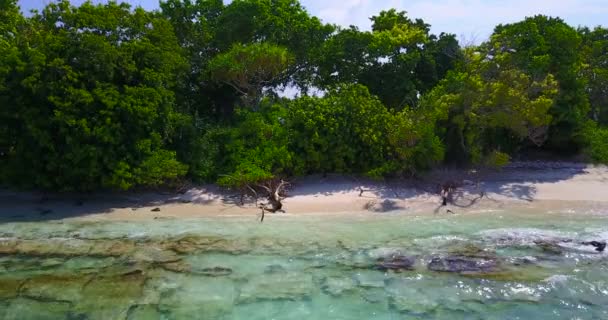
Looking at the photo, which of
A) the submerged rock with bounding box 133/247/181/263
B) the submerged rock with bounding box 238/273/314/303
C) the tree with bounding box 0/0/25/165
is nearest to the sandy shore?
the tree with bounding box 0/0/25/165

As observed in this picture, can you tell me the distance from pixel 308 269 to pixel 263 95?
1301 centimetres

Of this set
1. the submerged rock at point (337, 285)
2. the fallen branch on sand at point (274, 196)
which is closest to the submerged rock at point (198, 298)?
the submerged rock at point (337, 285)

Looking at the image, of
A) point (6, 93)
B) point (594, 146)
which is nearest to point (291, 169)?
point (6, 93)

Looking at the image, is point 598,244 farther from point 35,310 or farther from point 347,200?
point 35,310

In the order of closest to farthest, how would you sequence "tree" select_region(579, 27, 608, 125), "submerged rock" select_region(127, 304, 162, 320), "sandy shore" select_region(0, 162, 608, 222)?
"submerged rock" select_region(127, 304, 162, 320) → "sandy shore" select_region(0, 162, 608, 222) → "tree" select_region(579, 27, 608, 125)

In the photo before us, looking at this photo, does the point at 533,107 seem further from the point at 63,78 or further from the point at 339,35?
the point at 63,78

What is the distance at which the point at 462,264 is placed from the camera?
11555 mm

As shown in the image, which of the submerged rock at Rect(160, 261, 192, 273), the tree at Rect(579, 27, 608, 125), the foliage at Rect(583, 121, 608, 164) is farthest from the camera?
the tree at Rect(579, 27, 608, 125)

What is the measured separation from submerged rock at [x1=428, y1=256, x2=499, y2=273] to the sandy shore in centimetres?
477

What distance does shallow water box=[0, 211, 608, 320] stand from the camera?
31.0ft

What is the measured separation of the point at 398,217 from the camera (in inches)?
635

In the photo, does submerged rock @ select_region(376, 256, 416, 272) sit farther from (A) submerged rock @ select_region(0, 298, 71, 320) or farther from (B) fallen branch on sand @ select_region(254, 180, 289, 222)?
(A) submerged rock @ select_region(0, 298, 71, 320)

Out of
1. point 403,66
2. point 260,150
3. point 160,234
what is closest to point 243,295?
point 160,234

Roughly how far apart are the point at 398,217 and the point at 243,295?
7353 mm
